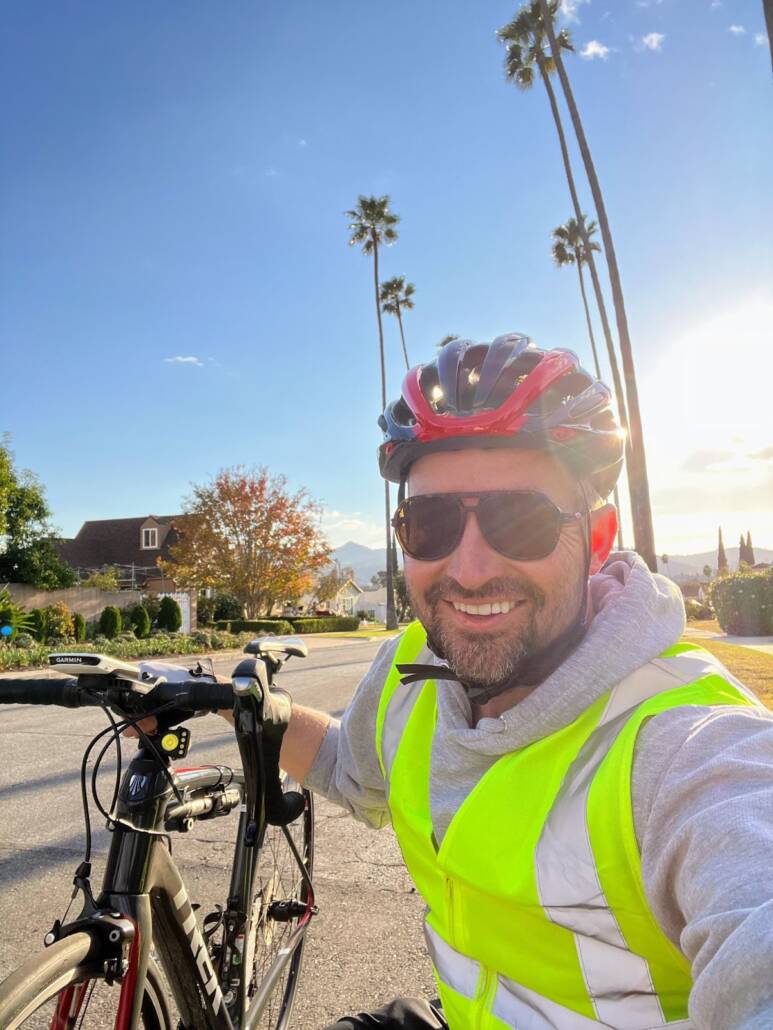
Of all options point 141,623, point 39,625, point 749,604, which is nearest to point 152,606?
point 141,623

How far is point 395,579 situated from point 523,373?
49.5 metres

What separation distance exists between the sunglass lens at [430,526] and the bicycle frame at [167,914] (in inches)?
32.6

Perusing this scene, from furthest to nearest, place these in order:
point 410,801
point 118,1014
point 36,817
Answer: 1. point 36,817
2. point 410,801
3. point 118,1014

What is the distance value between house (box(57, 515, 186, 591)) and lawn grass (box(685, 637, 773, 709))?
145 feet

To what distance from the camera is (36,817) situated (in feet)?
17.9

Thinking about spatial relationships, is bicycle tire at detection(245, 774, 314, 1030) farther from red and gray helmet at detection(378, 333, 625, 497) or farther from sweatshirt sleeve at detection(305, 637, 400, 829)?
red and gray helmet at detection(378, 333, 625, 497)

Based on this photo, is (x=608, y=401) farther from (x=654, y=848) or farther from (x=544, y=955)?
(x=544, y=955)

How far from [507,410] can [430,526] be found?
38 cm

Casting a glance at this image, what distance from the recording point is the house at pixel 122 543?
54875 mm

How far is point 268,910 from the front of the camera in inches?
111

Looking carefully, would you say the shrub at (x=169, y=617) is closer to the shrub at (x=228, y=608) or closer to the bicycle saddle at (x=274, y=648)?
the shrub at (x=228, y=608)

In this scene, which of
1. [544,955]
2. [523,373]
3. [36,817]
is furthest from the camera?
[36,817]

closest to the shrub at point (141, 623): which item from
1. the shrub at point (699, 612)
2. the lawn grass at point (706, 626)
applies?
the lawn grass at point (706, 626)

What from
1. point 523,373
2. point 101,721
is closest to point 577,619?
point 523,373
